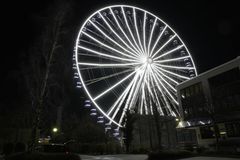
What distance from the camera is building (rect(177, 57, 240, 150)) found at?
27625 millimetres

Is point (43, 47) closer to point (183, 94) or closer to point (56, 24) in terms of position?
point (56, 24)

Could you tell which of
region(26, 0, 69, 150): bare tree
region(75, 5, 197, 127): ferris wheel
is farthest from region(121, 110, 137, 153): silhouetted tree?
region(26, 0, 69, 150): bare tree

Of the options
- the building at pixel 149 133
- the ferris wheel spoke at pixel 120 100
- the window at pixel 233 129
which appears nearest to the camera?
the ferris wheel spoke at pixel 120 100

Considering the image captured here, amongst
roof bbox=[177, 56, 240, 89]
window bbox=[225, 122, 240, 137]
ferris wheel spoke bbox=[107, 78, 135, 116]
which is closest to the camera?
ferris wheel spoke bbox=[107, 78, 135, 116]

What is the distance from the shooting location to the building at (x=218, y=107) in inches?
1088

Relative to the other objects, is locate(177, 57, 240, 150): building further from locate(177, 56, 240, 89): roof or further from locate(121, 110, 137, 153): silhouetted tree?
locate(121, 110, 137, 153): silhouetted tree

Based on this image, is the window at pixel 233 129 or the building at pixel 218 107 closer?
the building at pixel 218 107

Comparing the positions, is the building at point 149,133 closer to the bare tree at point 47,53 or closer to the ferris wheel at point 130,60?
the ferris wheel at point 130,60

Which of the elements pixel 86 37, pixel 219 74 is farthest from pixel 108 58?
pixel 219 74

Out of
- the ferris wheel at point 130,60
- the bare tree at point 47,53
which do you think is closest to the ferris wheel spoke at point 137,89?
the ferris wheel at point 130,60

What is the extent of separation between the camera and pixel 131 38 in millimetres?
30188

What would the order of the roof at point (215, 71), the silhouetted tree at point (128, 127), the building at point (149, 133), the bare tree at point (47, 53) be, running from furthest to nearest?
the building at point (149, 133) → the roof at point (215, 71) → the silhouetted tree at point (128, 127) → the bare tree at point (47, 53)

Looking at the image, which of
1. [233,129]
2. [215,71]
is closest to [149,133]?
[233,129]

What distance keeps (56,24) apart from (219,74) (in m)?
22.2
